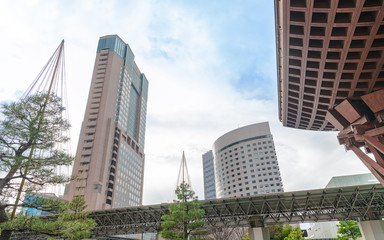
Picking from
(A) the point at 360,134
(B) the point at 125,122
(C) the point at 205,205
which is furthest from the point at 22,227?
(B) the point at 125,122

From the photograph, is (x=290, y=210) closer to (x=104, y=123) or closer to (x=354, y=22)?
(x=354, y=22)

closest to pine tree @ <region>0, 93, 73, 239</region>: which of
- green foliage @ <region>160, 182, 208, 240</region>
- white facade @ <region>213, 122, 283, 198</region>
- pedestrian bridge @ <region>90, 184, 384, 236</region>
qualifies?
green foliage @ <region>160, 182, 208, 240</region>

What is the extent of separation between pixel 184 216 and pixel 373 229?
2439 centimetres

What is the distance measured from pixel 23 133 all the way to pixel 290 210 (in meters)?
31.3

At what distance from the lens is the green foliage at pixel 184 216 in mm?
23031

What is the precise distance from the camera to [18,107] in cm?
1341

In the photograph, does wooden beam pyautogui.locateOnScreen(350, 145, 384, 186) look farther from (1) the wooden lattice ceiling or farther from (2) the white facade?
(2) the white facade

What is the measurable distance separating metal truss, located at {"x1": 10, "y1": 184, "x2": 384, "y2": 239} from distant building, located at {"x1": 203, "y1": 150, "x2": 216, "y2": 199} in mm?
134502

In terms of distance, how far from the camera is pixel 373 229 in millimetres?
29094

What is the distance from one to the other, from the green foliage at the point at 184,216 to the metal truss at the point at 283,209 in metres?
5.12

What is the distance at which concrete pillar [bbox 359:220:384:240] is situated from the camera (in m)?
28.6

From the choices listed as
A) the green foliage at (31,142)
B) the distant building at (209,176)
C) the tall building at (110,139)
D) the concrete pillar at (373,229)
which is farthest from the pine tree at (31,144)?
the distant building at (209,176)

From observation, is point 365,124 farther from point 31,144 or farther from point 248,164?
point 248,164

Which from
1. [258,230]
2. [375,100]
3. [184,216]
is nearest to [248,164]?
[258,230]
